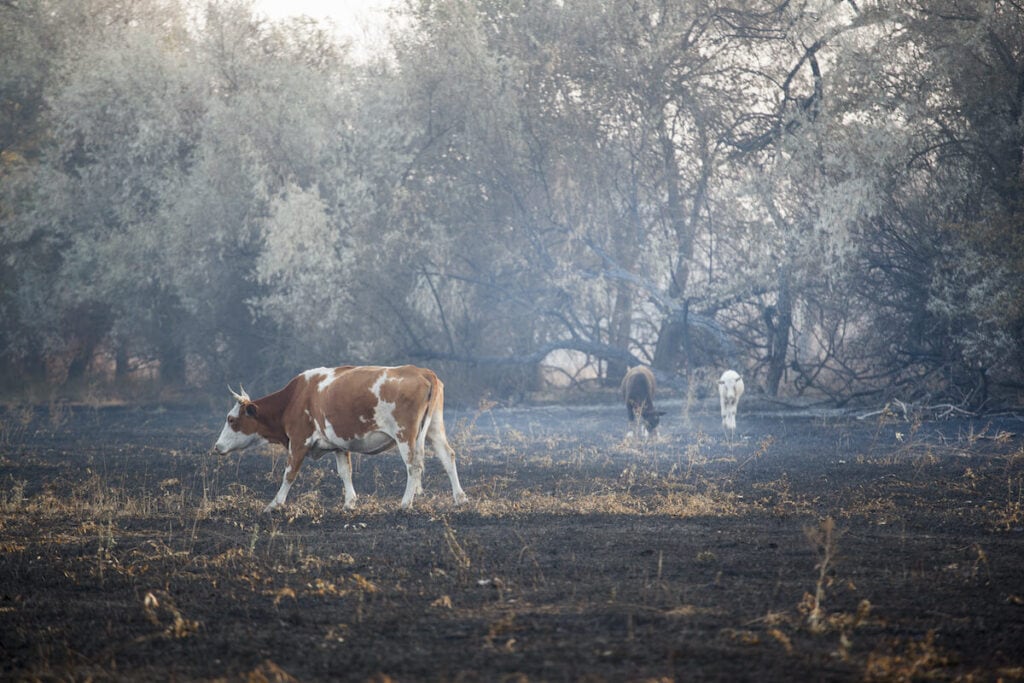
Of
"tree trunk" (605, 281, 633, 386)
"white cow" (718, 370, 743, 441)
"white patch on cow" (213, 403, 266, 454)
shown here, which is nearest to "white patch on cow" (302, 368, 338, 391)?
"white patch on cow" (213, 403, 266, 454)

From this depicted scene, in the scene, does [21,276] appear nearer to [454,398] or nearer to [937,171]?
[454,398]

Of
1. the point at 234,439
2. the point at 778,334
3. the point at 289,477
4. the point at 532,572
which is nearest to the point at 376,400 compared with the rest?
the point at 289,477

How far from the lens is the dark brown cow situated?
20.5m

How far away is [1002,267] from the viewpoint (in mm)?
19500

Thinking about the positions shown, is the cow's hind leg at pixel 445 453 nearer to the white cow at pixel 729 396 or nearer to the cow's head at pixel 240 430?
the cow's head at pixel 240 430

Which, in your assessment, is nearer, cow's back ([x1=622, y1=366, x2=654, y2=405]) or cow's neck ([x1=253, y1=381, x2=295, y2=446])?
cow's neck ([x1=253, y1=381, x2=295, y2=446])

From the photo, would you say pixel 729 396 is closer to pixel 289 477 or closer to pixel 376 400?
pixel 376 400

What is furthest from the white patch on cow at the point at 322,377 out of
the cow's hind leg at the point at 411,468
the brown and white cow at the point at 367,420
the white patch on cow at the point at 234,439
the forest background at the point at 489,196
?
the forest background at the point at 489,196

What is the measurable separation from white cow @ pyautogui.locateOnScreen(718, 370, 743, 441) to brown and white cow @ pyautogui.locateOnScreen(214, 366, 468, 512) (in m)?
9.92

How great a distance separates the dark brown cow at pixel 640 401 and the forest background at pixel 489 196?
1564 millimetres

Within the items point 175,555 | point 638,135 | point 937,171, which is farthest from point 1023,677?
point 638,135

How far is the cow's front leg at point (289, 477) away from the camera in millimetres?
12188

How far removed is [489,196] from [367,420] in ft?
58.5

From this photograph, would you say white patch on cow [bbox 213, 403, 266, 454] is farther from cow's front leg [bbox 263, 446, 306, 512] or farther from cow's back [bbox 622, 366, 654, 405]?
cow's back [bbox 622, 366, 654, 405]
